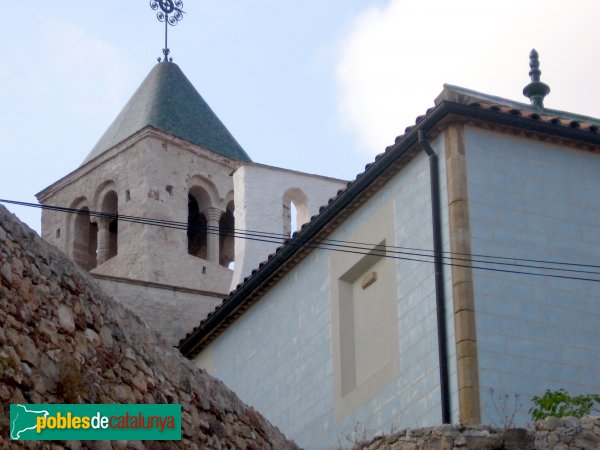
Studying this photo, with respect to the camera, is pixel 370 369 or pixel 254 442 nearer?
pixel 254 442

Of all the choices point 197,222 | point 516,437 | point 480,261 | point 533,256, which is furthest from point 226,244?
point 516,437

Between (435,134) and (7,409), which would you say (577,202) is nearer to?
(435,134)

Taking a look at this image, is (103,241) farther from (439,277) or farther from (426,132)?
(439,277)

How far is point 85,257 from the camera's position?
3947cm

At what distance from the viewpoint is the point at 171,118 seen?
38875 mm

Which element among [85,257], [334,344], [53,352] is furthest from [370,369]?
[85,257]

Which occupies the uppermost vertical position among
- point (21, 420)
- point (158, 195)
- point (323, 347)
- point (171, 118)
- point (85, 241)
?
point (171, 118)

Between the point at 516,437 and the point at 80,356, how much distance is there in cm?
348

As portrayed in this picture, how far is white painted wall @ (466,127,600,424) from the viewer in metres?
15.6

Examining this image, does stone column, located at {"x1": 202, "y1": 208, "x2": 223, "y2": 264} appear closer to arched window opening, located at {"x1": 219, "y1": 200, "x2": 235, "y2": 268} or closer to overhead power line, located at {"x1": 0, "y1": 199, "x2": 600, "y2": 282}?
arched window opening, located at {"x1": 219, "y1": 200, "x2": 235, "y2": 268}

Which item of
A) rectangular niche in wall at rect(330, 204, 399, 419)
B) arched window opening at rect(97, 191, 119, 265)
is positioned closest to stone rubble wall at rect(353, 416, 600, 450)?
rectangular niche in wall at rect(330, 204, 399, 419)

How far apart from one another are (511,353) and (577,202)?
2437mm

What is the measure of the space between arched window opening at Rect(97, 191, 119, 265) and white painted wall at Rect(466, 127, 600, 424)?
2169 cm

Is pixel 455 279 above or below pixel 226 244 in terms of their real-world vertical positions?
below
